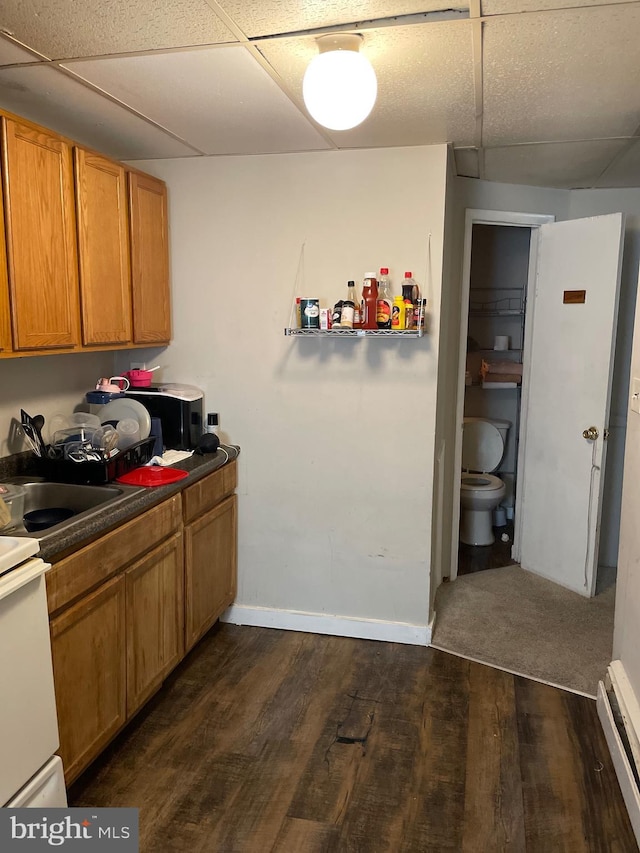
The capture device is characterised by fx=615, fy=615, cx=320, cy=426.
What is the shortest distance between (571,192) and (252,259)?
76.3 inches

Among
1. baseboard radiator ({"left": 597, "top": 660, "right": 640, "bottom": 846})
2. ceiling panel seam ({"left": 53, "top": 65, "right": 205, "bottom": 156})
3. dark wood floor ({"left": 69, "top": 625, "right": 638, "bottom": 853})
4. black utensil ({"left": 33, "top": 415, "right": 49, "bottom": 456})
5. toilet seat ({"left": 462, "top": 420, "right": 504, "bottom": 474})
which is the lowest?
dark wood floor ({"left": 69, "top": 625, "right": 638, "bottom": 853})

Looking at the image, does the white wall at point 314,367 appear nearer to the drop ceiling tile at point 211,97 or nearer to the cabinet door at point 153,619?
the drop ceiling tile at point 211,97

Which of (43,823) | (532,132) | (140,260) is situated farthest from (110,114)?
(43,823)

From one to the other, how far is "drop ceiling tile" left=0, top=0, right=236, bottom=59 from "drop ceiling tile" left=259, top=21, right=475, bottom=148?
0.68ft

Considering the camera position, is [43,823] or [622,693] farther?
[622,693]

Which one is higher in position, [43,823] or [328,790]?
[43,823]

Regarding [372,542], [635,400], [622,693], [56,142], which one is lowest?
[622,693]

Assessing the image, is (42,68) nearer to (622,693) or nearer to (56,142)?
(56,142)

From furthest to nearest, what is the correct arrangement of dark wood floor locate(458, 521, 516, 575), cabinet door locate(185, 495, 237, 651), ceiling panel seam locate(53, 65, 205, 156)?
dark wood floor locate(458, 521, 516, 575), cabinet door locate(185, 495, 237, 651), ceiling panel seam locate(53, 65, 205, 156)

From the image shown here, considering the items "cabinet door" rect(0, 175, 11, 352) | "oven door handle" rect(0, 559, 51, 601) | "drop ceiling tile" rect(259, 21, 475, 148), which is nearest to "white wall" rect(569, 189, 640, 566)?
"drop ceiling tile" rect(259, 21, 475, 148)

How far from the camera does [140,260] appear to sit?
2656mm

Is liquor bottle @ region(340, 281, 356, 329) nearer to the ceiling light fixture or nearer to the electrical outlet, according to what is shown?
the ceiling light fixture

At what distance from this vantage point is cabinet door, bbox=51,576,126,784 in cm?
177

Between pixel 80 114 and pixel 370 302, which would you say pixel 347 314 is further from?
pixel 80 114
